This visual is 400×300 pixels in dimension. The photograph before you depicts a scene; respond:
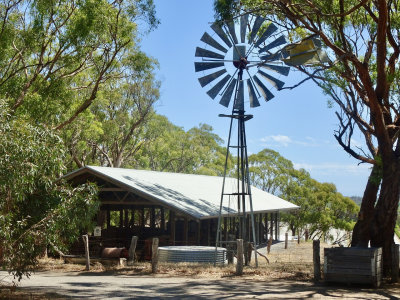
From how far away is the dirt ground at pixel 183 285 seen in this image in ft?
44.2

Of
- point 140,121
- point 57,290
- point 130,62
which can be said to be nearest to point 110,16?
point 130,62

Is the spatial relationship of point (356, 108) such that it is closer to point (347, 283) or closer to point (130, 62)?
point (347, 283)

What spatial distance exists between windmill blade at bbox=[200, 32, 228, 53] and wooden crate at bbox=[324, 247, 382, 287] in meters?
9.01

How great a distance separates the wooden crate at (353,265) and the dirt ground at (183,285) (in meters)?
0.28

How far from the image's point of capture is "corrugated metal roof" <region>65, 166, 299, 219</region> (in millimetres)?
21453

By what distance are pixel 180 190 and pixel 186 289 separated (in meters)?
11.1

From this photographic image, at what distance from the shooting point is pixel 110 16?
2380 centimetres

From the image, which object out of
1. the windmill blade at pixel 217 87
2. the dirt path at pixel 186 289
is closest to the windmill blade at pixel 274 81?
the windmill blade at pixel 217 87

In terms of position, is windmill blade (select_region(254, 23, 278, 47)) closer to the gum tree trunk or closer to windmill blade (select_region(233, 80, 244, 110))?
windmill blade (select_region(233, 80, 244, 110))

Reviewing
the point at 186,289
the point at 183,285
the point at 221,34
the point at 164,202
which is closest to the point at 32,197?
the point at 186,289

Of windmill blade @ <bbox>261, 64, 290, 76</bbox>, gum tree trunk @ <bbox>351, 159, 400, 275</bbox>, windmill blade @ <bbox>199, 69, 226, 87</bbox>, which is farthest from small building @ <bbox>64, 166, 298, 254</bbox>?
gum tree trunk @ <bbox>351, 159, 400, 275</bbox>

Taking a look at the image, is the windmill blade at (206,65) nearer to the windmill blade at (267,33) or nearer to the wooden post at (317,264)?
the windmill blade at (267,33)

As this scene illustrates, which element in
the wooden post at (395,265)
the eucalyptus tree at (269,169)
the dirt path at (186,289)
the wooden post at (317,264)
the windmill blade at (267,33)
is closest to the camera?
the dirt path at (186,289)

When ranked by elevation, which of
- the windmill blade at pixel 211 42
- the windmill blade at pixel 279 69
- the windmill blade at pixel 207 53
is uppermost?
the windmill blade at pixel 211 42
